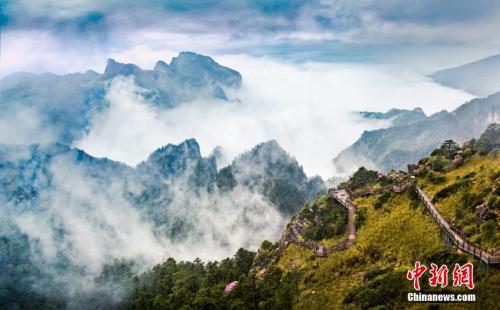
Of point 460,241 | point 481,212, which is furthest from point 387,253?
point 481,212

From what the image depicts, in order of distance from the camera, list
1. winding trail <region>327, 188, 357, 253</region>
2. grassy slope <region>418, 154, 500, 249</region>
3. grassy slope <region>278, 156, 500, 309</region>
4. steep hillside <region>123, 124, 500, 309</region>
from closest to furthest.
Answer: steep hillside <region>123, 124, 500, 309</region>
grassy slope <region>418, 154, 500, 249</region>
grassy slope <region>278, 156, 500, 309</region>
winding trail <region>327, 188, 357, 253</region>

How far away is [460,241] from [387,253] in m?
11.3

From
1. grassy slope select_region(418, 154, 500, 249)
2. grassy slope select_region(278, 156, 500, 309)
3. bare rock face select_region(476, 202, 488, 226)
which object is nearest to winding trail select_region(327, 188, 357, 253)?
grassy slope select_region(278, 156, 500, 309)

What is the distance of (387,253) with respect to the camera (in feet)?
199

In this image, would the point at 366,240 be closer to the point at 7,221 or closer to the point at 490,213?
the point at 490,213

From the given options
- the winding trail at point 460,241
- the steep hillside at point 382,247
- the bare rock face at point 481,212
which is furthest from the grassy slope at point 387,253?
the bare rock face at point 481,212

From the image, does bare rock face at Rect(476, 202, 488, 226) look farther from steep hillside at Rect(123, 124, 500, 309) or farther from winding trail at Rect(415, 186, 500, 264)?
winding trail at Rect(415, 186, 500, 264)

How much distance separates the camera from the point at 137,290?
120 meters

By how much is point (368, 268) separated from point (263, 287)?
16.1m

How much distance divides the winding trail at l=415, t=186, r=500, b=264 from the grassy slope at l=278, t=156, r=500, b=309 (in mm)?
872

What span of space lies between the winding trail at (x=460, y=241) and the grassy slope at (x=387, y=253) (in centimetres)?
87

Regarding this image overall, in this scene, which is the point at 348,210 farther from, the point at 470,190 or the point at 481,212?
the point at 481,212

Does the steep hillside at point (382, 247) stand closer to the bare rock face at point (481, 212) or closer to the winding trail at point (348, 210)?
the bare rock face at point (481, 212)

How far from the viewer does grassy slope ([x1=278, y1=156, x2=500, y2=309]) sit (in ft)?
178
